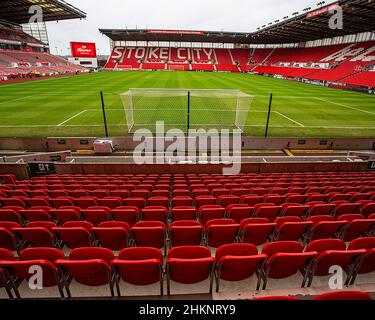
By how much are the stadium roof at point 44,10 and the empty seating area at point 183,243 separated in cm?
5053

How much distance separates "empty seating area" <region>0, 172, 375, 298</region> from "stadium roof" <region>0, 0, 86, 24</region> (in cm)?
5053

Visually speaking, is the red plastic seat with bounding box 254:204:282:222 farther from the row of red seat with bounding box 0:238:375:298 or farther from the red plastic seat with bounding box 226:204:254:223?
the row of red seat with bounding box 0:238:375:298

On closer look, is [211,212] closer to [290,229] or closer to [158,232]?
[158,232]

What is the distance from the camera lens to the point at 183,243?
3.86 metres

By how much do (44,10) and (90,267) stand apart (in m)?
60.2

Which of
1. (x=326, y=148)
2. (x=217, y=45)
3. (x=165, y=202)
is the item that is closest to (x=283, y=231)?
(x=165, y=202)

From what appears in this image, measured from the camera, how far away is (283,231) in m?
3.79

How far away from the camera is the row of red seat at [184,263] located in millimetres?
2699

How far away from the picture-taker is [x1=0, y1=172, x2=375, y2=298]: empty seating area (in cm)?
282

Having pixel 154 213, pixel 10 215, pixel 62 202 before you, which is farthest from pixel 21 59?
pixel 154 213

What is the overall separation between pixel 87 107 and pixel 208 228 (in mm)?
18916

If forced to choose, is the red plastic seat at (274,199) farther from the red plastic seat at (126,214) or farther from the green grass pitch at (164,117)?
the green grass pitch at (164,117)
